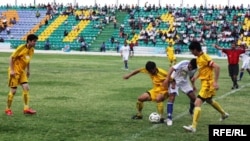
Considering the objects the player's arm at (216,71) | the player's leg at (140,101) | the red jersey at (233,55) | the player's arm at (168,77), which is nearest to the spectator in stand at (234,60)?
the red jersey at (233,55)

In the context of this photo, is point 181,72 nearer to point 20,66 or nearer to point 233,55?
point 20,66

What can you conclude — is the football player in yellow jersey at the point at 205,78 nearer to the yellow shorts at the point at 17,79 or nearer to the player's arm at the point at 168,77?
the player's arm at the point at 168,77

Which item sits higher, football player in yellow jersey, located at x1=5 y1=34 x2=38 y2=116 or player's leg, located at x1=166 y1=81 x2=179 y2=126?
football player in yellow jersey, located at x1=5 y1=34 x2=38 y2=116

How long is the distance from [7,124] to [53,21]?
62.1 m

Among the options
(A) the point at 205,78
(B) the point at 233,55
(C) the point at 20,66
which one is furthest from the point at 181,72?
(B) the point at 233,55

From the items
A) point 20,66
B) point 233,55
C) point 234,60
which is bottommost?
point 234,60

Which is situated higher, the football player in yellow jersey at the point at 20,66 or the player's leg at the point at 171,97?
the football player in yellow jersey at the point at 20,66

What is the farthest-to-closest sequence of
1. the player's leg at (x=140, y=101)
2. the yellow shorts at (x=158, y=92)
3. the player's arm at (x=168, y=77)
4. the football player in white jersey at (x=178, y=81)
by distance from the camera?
the player's leg at (x=140, y=101) < the yellow shorts at (x=158, y=92) < the football player in white jersey at (x=178, y=81) < the player's arm at (x=168, y=77)

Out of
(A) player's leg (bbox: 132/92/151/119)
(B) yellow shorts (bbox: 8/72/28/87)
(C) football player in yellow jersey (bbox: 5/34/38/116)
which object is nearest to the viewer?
(A) player's leg (bbox: 132/92/151/119)

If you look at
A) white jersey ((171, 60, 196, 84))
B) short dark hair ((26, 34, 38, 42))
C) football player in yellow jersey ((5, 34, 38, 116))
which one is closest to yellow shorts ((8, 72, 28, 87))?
football player in yellow jersey ((5, 34, 38, 116))

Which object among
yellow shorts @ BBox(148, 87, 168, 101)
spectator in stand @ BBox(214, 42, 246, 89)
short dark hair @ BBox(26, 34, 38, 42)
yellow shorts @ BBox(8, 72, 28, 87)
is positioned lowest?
spectator in stand @ BBox(214, 42, 246, 89)

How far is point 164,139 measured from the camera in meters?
10.7

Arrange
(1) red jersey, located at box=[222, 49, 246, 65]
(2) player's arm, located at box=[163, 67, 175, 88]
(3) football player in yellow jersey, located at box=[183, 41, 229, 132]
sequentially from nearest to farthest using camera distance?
(3) football player in yellow jersey, located at box=[183, 41, 229, 132] < (2) player's arm, located at box=[163, 67, 175, 88] < (1) red jersey, located at box=[222, 49, 246, 65]

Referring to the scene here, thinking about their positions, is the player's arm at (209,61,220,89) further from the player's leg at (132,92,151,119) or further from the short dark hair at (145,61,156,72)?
the player's leg at (132,92,151,119)
